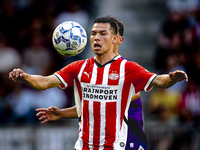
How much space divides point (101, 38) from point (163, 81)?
102cm

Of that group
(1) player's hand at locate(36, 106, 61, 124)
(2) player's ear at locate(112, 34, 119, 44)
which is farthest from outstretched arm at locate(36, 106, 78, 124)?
(2) player's ear at locate(112, 34, 119, 44)

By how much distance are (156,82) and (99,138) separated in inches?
41.1

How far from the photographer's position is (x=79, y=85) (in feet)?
16.8

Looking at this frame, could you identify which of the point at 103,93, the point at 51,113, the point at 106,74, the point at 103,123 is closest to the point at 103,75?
the point at 106,74

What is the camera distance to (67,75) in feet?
16.7

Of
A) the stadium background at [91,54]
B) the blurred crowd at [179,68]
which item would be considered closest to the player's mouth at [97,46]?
the stadium background at [91,54]

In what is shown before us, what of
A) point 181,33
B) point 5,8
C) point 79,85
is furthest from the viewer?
point 5,8

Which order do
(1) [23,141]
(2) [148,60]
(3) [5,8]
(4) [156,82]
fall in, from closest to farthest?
(4) [156,82] → (1) [23,141] → (2) [148,60] → (3) [5,8]

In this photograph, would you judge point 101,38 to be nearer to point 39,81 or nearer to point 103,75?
point 103,75

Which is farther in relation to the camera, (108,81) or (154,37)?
(154,37)

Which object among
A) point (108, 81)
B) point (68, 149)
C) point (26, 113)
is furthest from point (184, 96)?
point (108, 81)

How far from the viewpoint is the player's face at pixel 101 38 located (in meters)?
4.99

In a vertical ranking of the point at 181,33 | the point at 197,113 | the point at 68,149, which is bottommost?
the point at 68,149

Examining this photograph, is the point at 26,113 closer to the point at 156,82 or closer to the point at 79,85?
the point at 79,85
